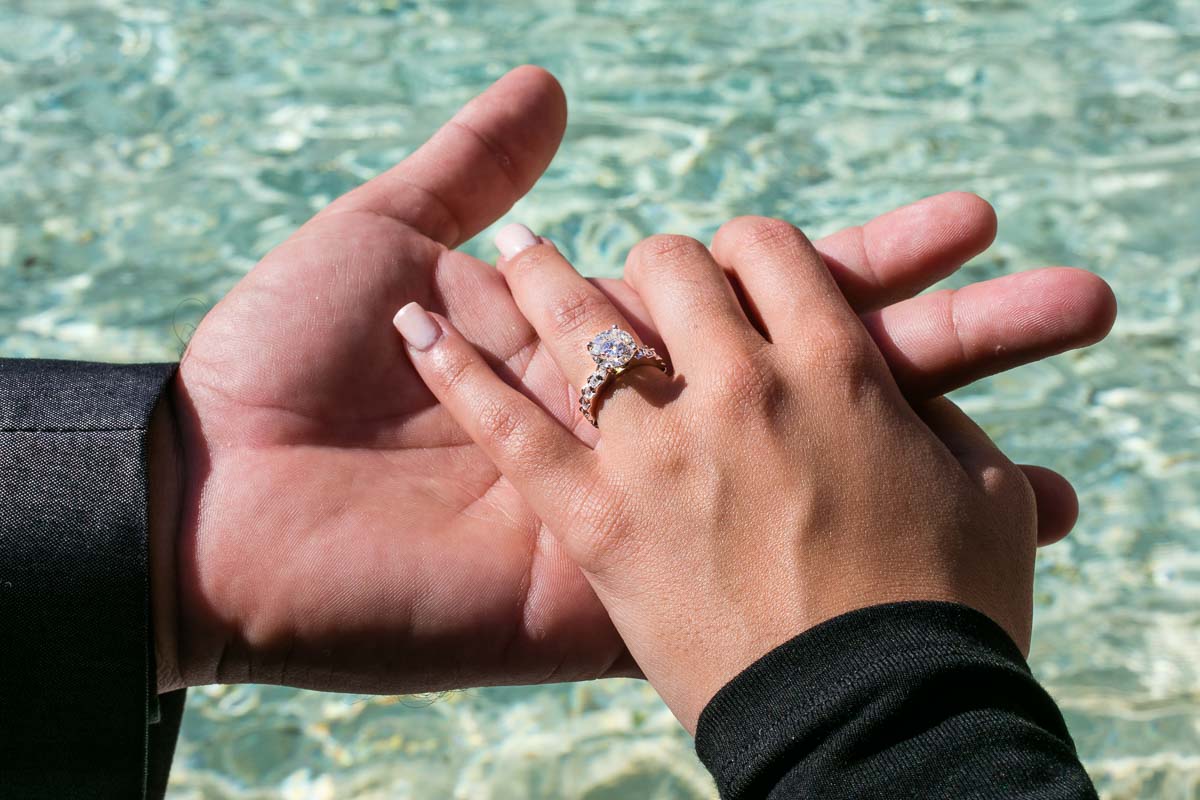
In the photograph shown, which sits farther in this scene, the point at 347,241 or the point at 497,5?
the point at 497,5

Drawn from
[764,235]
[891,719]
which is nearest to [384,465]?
[764,235]

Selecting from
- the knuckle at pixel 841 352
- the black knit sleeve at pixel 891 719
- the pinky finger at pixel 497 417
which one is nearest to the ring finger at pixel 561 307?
the pinky finger at pixel 497 417

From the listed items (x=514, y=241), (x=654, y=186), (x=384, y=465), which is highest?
(x=514, y=241)

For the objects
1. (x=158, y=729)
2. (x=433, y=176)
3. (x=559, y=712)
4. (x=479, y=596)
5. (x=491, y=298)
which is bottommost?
(x=559, y=712)

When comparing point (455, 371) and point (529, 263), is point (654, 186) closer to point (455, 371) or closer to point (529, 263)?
point (529, 263)

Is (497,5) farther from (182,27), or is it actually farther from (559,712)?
(559,712)

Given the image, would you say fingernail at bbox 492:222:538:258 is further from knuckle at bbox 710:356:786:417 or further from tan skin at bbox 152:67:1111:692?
knuckle at bbox 710:356:786:417

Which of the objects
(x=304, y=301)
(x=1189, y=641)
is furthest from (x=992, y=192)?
(x=304, y=301)

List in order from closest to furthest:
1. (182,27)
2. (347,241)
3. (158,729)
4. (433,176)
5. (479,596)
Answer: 1. (479,596)
2. (158,729)
3. (347,241)
4. (433,176)
5. (182,27)
